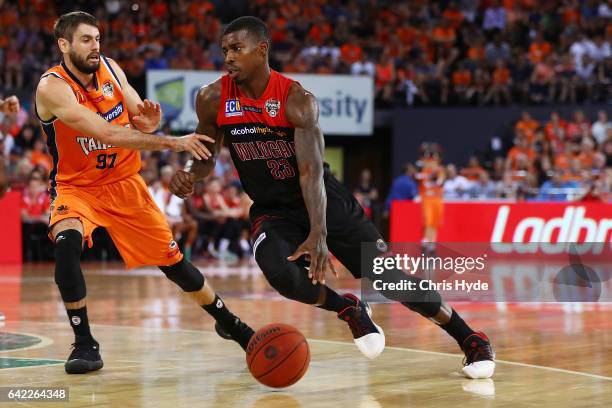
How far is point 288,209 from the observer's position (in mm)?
6398

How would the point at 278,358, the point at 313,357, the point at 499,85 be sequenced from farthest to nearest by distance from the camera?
1. the point at 499,85
2. the point at 313,357
3. the point at 278,358

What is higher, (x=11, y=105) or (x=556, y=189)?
(x=11, y=105)

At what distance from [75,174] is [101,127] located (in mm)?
559

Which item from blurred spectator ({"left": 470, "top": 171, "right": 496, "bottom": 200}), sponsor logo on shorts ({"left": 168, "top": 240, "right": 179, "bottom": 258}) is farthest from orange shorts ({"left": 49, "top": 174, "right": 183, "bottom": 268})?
blurred spectator ({"left": 470, "top": 171, "right": 496, "bottom": 200})

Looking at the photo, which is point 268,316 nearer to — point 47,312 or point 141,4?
point 47,312

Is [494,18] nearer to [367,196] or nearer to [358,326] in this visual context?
[367,196]

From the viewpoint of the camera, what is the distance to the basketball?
572cm

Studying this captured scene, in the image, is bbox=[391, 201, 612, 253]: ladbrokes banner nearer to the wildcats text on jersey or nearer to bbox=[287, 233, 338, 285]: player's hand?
the wildcats text on jersey

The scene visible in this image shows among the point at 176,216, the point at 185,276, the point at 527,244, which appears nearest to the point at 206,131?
the point at 185,276

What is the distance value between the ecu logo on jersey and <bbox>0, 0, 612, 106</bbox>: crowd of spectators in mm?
14593

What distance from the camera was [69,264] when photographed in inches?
254

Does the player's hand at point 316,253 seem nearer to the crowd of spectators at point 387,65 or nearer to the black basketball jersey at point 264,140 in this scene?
the black basketball jersey at point 264,140

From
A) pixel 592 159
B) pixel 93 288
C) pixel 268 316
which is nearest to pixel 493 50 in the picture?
pixel 592 159

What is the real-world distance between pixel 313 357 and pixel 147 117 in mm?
1929
